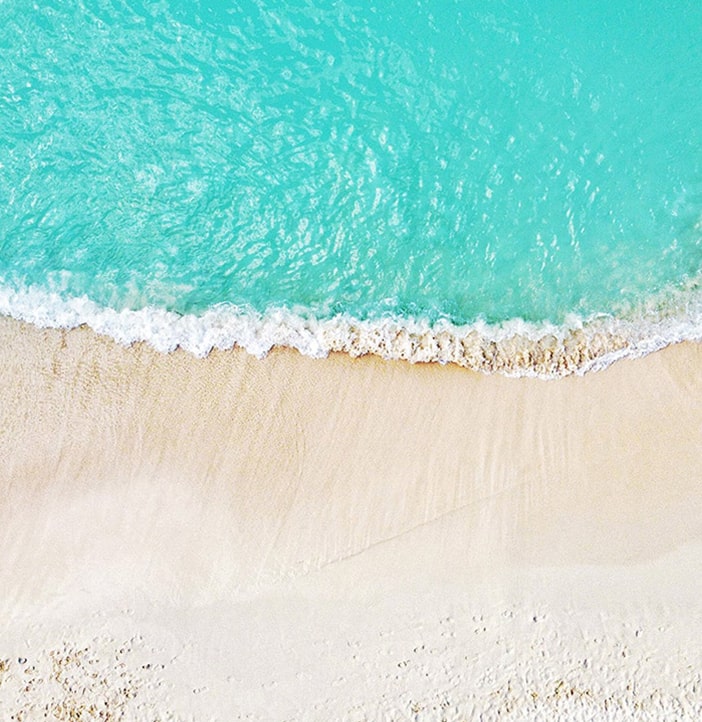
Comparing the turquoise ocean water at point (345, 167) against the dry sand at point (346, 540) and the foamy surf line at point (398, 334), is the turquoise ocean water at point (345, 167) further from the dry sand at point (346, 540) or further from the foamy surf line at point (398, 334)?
the dry sand at point (346, 540)

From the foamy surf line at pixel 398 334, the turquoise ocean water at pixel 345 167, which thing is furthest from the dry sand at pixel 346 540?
the turquoise ocean water at pixel 345 167

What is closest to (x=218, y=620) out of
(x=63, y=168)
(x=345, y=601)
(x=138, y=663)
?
(x=138, y=663)

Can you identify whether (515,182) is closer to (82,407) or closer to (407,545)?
(407,545)

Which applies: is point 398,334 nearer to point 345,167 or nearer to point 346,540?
point 345,167

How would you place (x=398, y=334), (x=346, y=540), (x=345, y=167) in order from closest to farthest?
(x=346, y=540), (x=398, y=334), (x=345, y=167)

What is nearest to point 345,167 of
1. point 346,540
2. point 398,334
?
point 398,334

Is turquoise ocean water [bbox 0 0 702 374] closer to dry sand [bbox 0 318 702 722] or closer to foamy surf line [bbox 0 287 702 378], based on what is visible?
foamy surf line [bbox 0 287 702 378]
